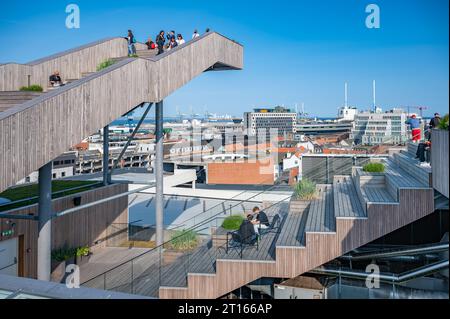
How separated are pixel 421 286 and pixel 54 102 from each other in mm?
6366

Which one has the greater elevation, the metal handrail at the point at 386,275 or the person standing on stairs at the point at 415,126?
the person standing on stairs at the point at 415,126

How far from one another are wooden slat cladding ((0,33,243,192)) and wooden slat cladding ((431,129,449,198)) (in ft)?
18.9

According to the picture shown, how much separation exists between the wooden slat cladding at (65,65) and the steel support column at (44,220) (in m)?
3.14

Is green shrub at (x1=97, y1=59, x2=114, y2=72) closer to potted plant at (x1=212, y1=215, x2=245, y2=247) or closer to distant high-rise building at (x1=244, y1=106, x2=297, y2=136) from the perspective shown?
potted plant at (x1=212, y1=215, x2=245, y2=247)

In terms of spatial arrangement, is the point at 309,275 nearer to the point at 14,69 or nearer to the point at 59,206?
the point at 59,206

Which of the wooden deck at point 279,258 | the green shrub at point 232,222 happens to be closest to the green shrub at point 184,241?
the wooden deck at point 279,258

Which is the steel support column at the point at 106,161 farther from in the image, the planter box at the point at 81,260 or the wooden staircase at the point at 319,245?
the wooden staircase at the point at 319,245

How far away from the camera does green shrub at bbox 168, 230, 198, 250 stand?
9.14 metres

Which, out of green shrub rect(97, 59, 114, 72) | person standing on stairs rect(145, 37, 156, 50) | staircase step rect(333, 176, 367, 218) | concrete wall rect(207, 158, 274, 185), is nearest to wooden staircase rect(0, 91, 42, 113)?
green shrub rect(97, 59, 114, 72)

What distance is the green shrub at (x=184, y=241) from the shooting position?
914cm

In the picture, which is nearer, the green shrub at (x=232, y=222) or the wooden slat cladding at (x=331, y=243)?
the wooden slat cladding at (x=331, y=243)

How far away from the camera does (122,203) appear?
14.6 m

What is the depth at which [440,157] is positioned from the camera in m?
5.57
